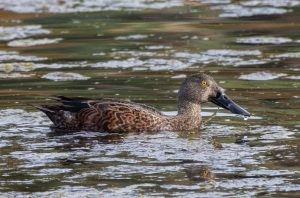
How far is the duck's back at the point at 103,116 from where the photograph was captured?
11094 mm

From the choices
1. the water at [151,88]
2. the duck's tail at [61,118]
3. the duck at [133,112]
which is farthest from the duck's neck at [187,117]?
the duck's tail at [61,118]

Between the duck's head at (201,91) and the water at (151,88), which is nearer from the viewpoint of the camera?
the water at (151,88)

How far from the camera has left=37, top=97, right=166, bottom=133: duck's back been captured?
11.1 meters

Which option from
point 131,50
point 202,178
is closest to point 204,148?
point 202,178

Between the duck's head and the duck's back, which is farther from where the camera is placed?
the duck's head

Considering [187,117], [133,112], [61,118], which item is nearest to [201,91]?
[187,117]

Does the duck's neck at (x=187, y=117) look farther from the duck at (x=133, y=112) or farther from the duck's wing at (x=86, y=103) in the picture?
the duck's wing at (x=86, y=103)

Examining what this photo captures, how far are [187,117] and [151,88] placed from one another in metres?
1.80

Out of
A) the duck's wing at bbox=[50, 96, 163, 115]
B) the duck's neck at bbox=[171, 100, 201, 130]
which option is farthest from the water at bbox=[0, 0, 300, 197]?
the duck's wing at bbox=[50, 96, 163, 115]

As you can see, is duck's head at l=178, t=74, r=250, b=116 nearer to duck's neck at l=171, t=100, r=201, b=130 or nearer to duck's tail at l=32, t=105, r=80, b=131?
duck's neck at l=171, t=100, r=201, b=130

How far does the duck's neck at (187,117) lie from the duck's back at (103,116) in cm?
19

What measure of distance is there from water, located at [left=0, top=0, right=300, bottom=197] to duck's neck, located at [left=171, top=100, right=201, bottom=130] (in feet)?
0.53

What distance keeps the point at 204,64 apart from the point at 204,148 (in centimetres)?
482

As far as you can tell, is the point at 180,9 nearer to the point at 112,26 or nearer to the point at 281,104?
the point at 112,26
